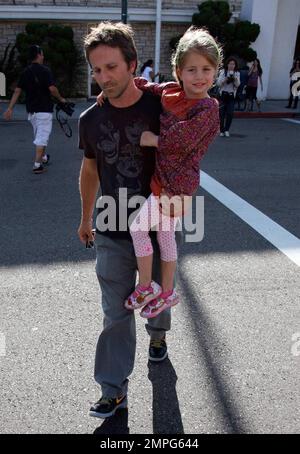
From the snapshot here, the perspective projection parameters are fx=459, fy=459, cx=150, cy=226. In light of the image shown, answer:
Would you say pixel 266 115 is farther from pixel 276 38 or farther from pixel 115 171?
pixel 115 171

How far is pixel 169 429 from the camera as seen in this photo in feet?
8.05

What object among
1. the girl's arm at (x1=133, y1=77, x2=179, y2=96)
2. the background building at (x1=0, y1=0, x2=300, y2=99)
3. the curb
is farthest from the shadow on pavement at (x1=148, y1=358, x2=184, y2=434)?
the background building at (x1=0, y1=0, x2=300, y2=99)

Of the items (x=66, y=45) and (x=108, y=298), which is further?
(x=66, y=45)

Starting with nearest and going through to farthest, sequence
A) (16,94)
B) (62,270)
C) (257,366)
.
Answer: (257,366) < (62,270) < (16,94)

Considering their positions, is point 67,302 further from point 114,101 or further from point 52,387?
point 114,101

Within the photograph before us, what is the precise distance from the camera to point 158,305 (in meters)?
2.59

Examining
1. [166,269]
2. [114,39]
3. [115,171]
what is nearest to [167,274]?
[166,269]

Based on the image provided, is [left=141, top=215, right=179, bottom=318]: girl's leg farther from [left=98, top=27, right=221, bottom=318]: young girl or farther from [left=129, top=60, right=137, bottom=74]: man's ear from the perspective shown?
[left=129, top=60, right=137, bottom=74]: man's ear

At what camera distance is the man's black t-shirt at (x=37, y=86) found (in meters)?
7.12

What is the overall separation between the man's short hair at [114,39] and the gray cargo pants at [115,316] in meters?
0.95

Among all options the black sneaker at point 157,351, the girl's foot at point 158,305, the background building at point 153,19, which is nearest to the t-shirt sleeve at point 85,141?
the girl's foot at point 158,305

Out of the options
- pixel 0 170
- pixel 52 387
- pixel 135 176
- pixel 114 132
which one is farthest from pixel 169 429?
pixel 0 170

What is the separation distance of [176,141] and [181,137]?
0.11 feet

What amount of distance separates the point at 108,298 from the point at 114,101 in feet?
3.38
